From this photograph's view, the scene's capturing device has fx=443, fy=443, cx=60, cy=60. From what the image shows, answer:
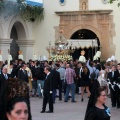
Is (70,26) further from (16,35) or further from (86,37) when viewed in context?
(16,35)

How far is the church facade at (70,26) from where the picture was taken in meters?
30.2

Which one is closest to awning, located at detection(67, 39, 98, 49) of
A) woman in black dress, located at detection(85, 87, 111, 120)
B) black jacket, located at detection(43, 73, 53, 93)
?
black jacket, located at detection(43, 73, 53, 93)

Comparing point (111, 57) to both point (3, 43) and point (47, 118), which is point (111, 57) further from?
point (47, 118)

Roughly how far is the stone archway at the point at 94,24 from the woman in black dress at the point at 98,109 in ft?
78.3

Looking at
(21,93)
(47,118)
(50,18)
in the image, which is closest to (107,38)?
(50,18)

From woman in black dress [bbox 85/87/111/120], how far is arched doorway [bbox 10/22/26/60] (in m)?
23.9

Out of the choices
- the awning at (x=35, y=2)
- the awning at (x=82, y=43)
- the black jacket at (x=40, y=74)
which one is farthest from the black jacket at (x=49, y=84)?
the awning at (x=82, y=43)

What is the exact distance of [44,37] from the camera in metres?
31.1

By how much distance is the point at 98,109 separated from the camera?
6250 millimetres

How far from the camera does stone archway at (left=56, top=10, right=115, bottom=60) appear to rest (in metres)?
30.2

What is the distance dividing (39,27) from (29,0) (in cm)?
281

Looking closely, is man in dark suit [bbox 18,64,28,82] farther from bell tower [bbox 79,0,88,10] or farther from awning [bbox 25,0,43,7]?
bell tower [bbox 79,0,88,10]

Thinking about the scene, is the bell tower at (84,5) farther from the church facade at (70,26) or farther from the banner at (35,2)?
the banner at (35,2)

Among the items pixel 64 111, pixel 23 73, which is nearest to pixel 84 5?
pixel 23 73
